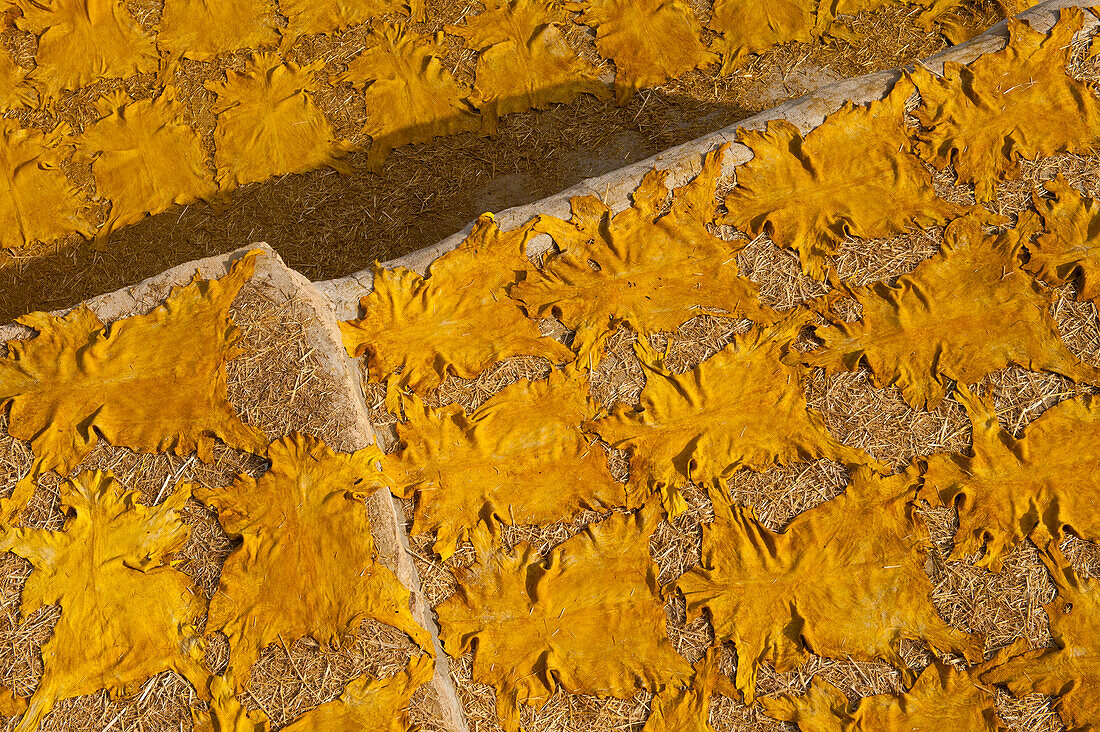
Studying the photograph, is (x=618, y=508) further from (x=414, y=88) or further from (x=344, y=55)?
(x=344, y=55)

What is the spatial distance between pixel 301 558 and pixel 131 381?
0.79m

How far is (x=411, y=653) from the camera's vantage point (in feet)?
6.79

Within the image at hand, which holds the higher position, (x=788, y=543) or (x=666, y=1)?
(x=666, y=1)

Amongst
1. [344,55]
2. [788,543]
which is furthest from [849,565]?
[344,55]

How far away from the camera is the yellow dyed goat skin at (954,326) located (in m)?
2.27

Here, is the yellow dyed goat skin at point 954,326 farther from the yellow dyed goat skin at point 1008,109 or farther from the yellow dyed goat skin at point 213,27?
the yellow dyed goat skin at point 213,27

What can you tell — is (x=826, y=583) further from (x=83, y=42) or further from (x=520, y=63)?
(x=83, y=42)

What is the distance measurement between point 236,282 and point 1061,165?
9.06 ft

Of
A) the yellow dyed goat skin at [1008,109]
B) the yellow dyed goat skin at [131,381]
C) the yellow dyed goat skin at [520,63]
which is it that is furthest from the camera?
the yellow dyed goat skin at [520,63]

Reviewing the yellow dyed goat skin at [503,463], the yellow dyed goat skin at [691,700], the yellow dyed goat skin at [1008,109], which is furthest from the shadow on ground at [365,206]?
the yellow dyed goat skin at [691,700]

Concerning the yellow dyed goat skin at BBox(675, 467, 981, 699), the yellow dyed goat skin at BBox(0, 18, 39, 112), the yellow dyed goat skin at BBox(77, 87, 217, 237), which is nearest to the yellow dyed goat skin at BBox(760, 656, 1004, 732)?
the yellow dyed goat skin at BBox(675, 467, 981, 699)

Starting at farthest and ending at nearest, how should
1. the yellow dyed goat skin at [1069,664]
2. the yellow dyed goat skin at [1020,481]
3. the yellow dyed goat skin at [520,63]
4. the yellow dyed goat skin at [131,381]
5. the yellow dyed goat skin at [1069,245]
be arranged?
1. the yellow dyed goat skin at [520,63]
2. the yellow dyed goat skin at [1069,245]
3. the yellow dyed goat skin at [131,381]
4. the yellow dyed goat skin at [1020,481]
5. the yellow dyed goat skin at [1069,664]

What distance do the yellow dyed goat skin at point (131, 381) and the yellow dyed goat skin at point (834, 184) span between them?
1.69 metres

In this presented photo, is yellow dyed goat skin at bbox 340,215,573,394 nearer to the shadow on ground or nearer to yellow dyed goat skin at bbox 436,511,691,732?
yellow dyed goat skin at bbox 436,511,691,732
